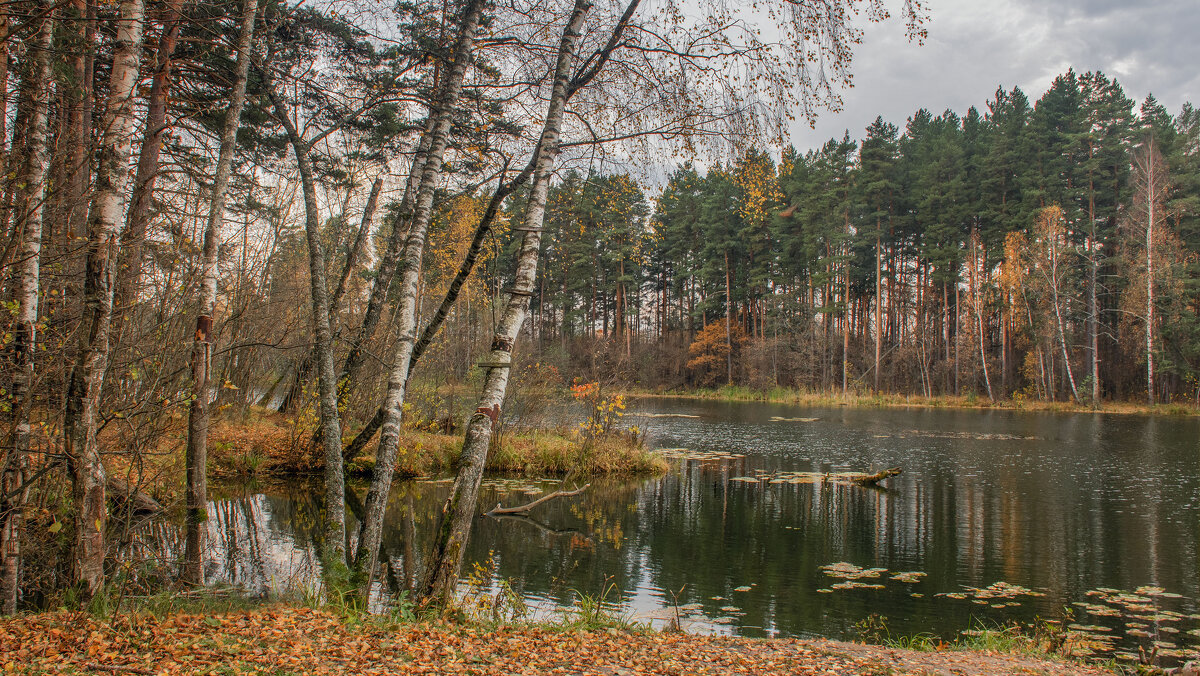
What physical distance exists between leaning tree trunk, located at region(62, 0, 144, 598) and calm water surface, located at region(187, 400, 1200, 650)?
6.74 ft

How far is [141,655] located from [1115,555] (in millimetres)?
11000

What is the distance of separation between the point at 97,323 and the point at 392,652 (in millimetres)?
2876

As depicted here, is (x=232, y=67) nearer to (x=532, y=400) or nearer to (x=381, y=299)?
Answer: (x=381, y=299)

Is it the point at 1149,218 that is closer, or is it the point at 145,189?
the point at 145,189

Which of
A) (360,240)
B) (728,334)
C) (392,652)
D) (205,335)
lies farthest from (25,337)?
(728,334)

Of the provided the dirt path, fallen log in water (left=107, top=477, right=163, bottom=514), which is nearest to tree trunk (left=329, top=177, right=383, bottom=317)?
fallen log in water (left=107, top=477, right=163, bottom=514)

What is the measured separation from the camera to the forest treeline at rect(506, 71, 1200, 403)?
32656mm

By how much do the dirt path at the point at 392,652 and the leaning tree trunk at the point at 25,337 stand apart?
478 mm

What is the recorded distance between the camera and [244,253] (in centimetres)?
1102

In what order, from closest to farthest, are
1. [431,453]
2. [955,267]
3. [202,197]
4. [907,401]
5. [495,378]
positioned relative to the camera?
[495,378]
[202,197]
[431,453]
[907,401]
[955,267]

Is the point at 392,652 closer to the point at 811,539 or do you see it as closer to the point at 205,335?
the point at 205,335

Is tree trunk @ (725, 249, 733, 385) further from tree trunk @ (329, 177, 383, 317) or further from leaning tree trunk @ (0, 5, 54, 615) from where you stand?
leaning tree trunk @ (0, 5, 54, 615)

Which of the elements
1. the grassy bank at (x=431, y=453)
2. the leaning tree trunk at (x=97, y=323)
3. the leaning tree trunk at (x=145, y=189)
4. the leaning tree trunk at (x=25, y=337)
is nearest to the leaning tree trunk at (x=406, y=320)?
the leaning tree trunk at (x=97, y=323)

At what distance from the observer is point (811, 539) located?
32.1ft
